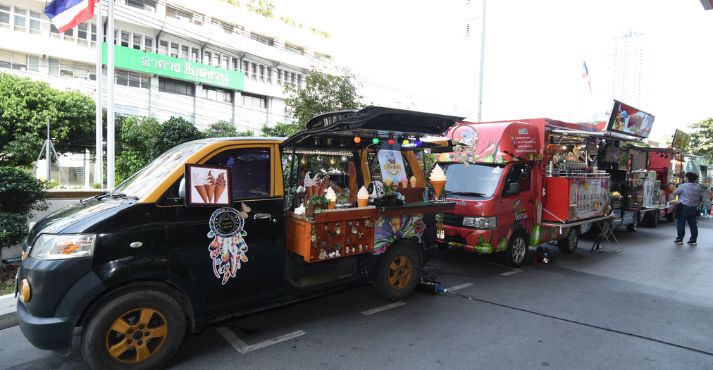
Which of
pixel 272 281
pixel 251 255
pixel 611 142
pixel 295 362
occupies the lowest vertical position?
pixel 295 362

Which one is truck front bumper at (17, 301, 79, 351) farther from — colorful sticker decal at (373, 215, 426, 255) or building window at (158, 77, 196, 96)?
building window at (158, 77, 196, 96)

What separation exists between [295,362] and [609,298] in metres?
4.76

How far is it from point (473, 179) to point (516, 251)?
1.59 metres

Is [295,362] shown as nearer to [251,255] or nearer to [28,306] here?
[251,255]

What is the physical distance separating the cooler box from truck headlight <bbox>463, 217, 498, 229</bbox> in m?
1.95

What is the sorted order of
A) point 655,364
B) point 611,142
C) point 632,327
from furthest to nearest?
point 611,142
point 632,327
point 655,364

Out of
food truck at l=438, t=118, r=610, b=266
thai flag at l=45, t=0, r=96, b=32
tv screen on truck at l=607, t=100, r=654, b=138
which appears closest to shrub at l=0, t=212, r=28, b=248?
thai flag at l=45, t=0, r=96, b=32

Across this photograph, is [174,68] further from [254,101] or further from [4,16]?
[4,16]

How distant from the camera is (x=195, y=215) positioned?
350cm

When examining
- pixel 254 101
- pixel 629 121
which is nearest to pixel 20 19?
pixel 254 101

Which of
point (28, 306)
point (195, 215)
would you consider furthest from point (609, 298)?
point (28, 306)

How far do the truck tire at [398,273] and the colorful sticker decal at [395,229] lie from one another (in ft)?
0.52

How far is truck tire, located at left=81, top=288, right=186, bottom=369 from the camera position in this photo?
305 centimetres

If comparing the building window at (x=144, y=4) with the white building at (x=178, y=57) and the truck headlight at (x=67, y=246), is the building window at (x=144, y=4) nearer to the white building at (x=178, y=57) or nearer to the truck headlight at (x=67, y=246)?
the white building at (x=178, y=57)
